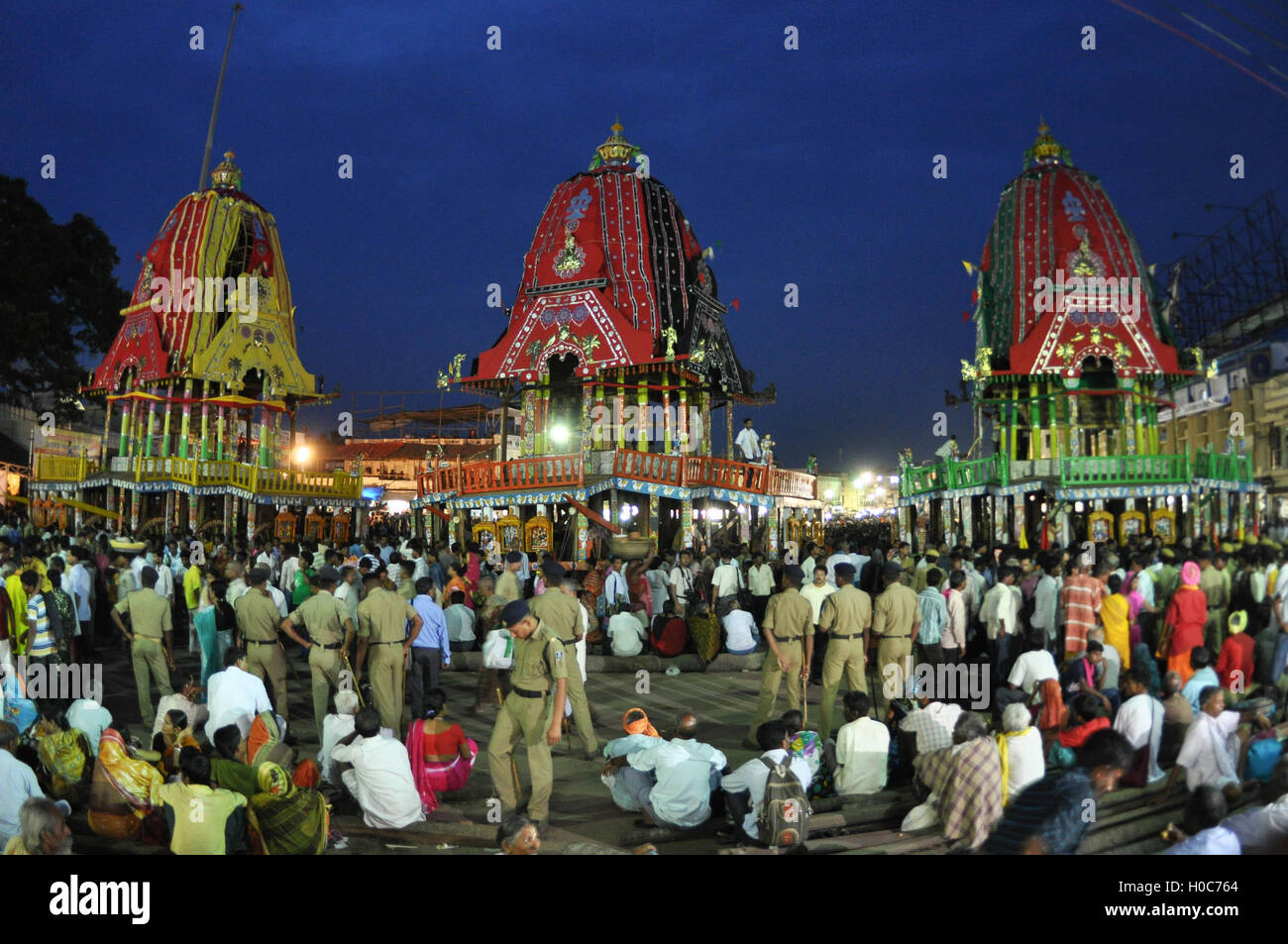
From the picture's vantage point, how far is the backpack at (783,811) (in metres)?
6.15

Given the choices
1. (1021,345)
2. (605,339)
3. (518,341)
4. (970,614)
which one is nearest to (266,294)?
(518,341)

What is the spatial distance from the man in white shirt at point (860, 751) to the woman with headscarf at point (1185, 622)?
4493mm

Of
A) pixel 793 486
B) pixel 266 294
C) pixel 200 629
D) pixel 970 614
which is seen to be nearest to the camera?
pixel 200 629

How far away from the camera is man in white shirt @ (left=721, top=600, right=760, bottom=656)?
1330 centimetres

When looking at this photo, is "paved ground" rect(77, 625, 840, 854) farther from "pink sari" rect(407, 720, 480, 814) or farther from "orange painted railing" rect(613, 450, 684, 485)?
"orange painted railing" rect(613, 450, 684, 485)

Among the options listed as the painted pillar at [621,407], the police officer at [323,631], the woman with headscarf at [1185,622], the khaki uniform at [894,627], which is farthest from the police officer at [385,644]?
the painted pillar at [621,407]

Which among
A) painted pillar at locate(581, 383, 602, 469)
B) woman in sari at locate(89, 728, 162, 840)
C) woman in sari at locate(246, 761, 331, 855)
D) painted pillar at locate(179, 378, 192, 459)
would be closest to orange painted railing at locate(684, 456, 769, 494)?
painted pillar at locate(581, 383, 602, 469)

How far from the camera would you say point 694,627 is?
1324cm

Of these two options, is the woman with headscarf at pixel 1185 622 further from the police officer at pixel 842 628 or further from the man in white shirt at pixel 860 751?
the man in white shirt at pixel 860 751

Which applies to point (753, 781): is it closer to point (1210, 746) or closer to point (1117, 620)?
point (1210, 746)

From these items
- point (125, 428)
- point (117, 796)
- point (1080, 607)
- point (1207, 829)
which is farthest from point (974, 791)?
point (125, 428)

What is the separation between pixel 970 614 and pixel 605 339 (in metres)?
17.9

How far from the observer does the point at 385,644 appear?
8914 millimetres
